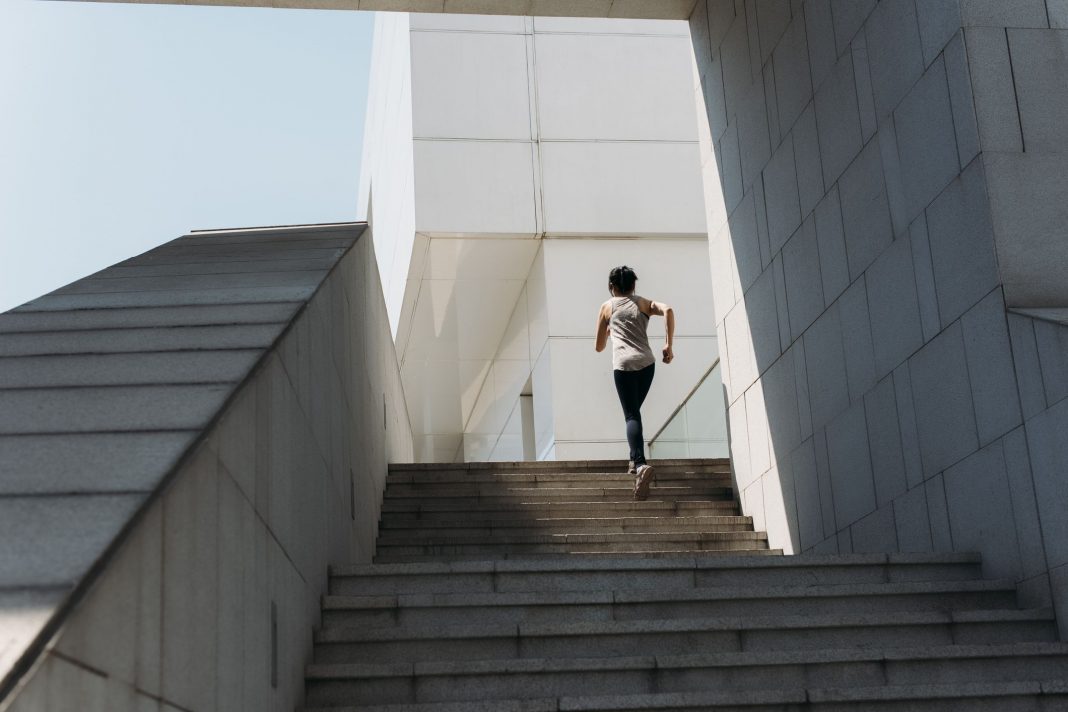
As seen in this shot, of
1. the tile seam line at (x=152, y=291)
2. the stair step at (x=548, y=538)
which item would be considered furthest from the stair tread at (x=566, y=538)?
the tile seam line at (x=152, y=291)

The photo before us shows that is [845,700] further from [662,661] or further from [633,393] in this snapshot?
[633,393]

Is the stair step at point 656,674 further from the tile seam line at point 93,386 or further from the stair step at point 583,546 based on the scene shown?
the stair step at point 583,546

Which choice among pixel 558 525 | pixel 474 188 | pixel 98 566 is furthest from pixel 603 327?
pixel 98 566

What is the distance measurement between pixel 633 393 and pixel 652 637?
4.92 m

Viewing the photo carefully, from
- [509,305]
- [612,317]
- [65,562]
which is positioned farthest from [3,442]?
[509,305]

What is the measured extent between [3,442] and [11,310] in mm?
1996

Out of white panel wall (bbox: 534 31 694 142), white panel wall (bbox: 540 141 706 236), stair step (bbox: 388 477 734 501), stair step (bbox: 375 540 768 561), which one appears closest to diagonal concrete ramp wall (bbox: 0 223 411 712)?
stair step (bbox: 375 540 768 561)

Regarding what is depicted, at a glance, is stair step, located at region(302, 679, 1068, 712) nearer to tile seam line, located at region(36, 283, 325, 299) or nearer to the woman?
tile seam line, located at region(36, 283, 325, 299)

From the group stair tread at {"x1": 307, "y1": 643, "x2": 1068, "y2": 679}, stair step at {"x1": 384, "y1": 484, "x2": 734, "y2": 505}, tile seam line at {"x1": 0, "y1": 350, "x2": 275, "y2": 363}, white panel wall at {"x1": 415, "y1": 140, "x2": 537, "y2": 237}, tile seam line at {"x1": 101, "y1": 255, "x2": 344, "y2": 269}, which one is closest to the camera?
tile seam line at {"x1": 0, "y1": 350, "x2": 275, "y2": 363}

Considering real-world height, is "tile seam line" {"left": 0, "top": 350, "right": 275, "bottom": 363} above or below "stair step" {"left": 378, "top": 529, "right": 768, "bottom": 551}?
below

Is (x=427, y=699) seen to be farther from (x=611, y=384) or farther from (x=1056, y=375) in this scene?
(x=611, y=384)

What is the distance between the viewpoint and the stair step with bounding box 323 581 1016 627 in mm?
6117

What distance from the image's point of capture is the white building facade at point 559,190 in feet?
60.2

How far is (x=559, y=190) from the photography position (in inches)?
739
